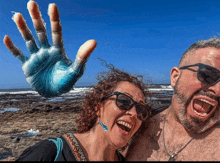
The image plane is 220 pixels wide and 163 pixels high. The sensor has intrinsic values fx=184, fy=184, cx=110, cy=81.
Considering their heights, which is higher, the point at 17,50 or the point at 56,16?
the point at 56,16

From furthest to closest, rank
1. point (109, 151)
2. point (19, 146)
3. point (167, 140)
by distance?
point (19, 146), point (167, 140), point (109, 151)

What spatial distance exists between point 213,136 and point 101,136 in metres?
1.57

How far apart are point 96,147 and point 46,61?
1.62 meters

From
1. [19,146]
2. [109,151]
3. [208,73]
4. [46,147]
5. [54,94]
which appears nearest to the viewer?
[46,147]

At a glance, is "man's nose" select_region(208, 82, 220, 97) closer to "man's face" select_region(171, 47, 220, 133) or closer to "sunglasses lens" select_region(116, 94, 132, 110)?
"man's face" select_region(171, 47, 220, 133)

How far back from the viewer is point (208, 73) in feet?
8.06

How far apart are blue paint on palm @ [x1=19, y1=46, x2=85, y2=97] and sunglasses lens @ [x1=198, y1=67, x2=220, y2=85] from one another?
1.68m

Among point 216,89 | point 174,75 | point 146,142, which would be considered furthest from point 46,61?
point 216,89

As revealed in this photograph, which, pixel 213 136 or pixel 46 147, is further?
pixel 213 136

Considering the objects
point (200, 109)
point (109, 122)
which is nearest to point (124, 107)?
point (109, 122)

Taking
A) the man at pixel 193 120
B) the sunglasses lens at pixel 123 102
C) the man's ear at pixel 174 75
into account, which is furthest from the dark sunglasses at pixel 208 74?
the sunglasses lens at pixel 123 102

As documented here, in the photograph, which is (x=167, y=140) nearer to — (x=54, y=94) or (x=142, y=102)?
(x=142, y=102)

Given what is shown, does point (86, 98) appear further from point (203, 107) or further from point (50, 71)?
point (203, 107)

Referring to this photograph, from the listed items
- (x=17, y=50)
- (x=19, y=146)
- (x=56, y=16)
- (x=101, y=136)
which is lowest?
(x=19, y=146)
